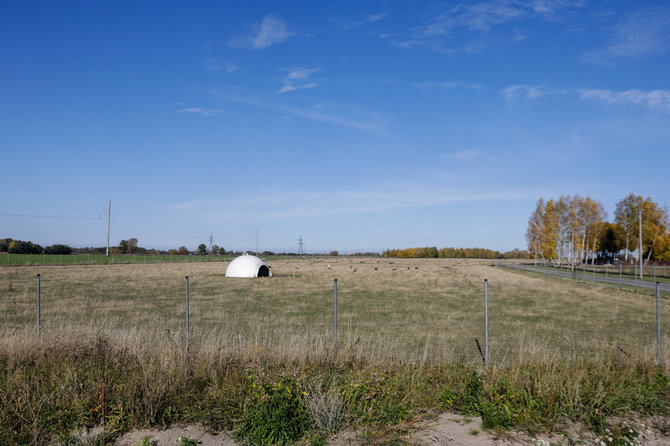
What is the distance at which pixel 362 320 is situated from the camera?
1858cm

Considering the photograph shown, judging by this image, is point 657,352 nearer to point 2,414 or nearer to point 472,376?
point 472,376

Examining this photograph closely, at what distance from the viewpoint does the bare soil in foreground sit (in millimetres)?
5711

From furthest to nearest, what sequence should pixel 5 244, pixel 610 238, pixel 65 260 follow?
pixel 5 244 < pixel 610 238 < pixel 65 260

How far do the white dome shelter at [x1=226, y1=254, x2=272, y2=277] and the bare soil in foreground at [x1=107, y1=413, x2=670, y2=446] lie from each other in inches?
1495

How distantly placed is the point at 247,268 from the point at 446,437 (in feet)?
130

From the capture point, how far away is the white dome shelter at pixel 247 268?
43625 millimetres

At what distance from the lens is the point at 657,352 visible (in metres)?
9.48

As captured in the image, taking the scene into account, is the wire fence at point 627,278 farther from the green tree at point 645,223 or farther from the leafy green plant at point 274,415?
the leafy green plant at point 274,415

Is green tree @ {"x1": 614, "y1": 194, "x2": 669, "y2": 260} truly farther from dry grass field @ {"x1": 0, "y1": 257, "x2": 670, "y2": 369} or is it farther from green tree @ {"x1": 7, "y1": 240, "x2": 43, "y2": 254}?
green tree @ {"x1": 7, "y1": 240, "x2": 43, "y2": 254}

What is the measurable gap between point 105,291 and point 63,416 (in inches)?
1027

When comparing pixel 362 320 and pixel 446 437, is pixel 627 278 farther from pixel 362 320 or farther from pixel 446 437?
pixel 446 437

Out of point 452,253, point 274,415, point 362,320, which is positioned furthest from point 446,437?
point 452,253

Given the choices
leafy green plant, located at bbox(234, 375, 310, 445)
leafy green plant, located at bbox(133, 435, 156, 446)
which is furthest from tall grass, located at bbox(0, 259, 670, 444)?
leafy green plant, located at bbox(133, 435, 156, 446)

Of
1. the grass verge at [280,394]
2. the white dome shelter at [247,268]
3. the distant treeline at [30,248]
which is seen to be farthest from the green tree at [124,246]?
the grass verge at [280,394]
